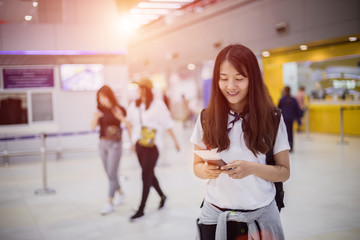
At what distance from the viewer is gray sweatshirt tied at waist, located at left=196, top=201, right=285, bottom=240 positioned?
5.71 feet

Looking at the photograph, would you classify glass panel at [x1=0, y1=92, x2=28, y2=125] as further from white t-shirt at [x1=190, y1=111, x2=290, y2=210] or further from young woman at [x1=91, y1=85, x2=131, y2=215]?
white t-shirt at [x1=190, y1=111, x2=290, y2=210]

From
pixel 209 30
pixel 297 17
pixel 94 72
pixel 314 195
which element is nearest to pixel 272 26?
pixel 297 17

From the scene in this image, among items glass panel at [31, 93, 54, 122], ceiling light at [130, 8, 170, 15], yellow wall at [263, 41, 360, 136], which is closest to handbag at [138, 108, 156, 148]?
glass panel at [31, 93, 54, 122]

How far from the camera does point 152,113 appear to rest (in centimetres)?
495

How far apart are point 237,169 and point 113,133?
3.74 metres

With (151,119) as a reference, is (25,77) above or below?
above

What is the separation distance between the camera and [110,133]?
5.12 meters

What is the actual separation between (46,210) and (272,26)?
340 inches

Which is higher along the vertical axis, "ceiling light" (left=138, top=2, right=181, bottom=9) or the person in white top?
"ceiling light" (left=138, top=2, right=181, bottom=9)

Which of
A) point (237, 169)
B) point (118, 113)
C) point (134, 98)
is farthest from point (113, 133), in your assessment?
point (237, 169)

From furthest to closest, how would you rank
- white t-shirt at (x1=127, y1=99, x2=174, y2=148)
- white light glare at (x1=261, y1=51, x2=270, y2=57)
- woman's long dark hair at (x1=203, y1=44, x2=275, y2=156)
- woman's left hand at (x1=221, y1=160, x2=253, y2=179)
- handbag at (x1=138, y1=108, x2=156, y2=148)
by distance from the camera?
white light glare at (x1=261, y1=51, x2=270, y2=57), white t-shirt at (x1=127, y1=99, x2=174, y2=148), handbag at (x1=138, y1=108, x2=156, y2=148), woman's long dark hair at (x1=203, y1=44, x2=275, y2=156), woman's left hand at (x1=221, y1=160, x2=253, y2=179)

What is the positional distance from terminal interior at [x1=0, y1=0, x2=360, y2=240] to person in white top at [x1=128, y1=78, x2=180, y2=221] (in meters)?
0.47

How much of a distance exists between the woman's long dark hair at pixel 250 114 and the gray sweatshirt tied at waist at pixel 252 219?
31cm

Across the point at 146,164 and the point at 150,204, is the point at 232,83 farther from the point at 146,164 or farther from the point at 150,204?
the point at 150,204
